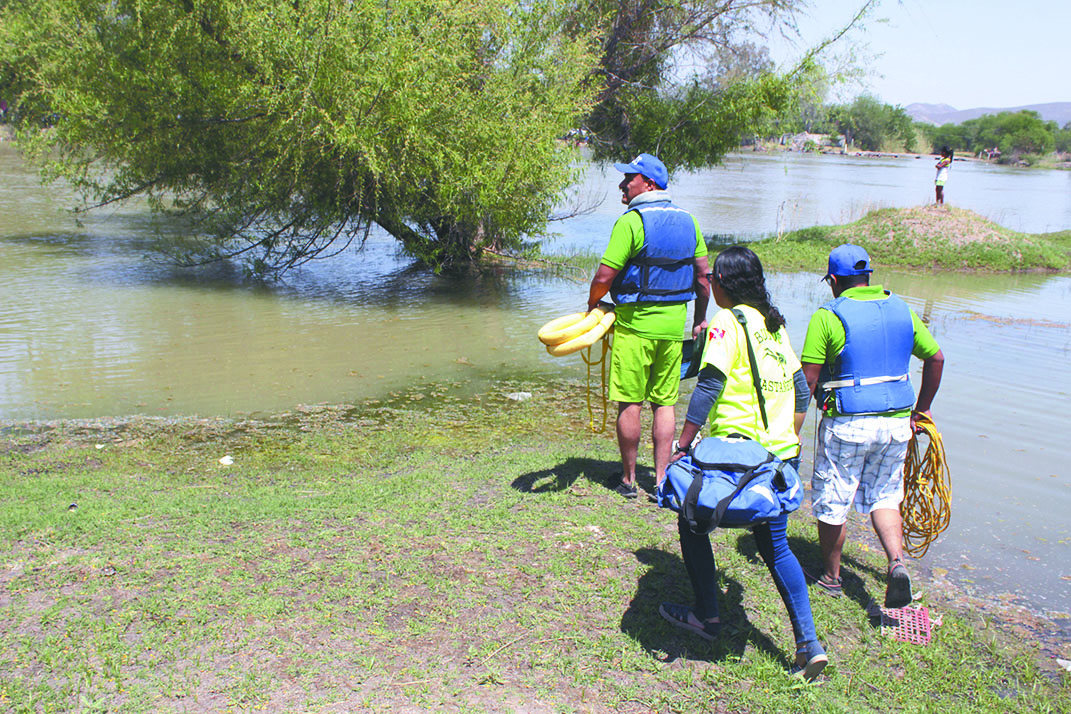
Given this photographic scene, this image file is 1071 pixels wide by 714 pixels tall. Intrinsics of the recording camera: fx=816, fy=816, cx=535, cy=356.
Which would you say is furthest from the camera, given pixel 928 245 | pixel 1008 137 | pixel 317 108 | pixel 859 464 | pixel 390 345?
pixel 1008 137

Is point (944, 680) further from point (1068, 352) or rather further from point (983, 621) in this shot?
point (1068, 352)

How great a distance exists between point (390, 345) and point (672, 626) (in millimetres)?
7358

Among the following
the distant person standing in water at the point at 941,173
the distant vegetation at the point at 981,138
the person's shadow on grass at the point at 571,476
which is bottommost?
the person's shadow on grass at the point at 571,476

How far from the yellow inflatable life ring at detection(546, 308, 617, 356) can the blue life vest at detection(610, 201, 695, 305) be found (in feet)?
0.44

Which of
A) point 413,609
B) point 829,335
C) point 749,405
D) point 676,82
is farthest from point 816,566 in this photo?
point 676,82

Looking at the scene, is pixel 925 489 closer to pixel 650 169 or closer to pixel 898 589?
pixel 898 589

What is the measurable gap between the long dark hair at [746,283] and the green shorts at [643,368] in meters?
1.42

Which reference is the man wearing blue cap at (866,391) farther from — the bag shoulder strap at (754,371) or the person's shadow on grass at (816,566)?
the bag shoulder strap at (754,371)

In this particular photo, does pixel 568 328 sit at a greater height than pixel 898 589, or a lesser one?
greater

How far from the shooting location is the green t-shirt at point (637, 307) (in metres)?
4.89

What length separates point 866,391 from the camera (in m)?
4.01

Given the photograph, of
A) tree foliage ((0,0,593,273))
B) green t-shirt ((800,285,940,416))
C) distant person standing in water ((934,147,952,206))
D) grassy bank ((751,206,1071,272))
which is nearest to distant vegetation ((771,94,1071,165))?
distant person standing in water ((934,147,952,206))

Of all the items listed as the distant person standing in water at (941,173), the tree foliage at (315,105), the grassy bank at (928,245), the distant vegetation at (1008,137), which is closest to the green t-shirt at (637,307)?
the tree foliage at (315,105)

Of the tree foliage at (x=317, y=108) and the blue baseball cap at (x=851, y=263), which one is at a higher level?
the tree foliage at (x=317, y=108)
